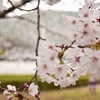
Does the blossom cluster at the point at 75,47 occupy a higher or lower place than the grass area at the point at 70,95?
higher

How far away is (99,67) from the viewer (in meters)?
1.12

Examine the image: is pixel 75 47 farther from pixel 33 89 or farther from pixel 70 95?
pixel 70 95

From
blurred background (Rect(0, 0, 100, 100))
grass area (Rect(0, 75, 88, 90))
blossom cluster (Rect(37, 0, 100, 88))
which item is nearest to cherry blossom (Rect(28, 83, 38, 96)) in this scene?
blossom cluster (Rect(37, 0, 100, 88))

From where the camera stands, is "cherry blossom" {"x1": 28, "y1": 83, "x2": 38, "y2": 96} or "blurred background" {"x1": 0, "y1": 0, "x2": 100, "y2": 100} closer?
"cherry blossom" {"x1": 28, "y1": 83, "x2": 38, "y2": 96}

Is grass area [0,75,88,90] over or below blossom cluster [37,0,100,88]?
below

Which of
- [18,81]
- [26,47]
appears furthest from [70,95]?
[26,47]

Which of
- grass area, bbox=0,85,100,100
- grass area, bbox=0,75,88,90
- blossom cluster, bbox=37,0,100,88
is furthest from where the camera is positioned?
grass area, bbox=0,75,88,90

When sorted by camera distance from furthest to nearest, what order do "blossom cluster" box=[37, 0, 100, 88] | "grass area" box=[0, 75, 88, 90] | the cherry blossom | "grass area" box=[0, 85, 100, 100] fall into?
"grass area" box=[0, 75, 88, 90] < "grass area" box=[0, 85, 100, 100] < the cherry blossom < "blossom cluster" box=[37, 0, 100, 88]

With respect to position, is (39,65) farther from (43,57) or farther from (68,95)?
(68,95)

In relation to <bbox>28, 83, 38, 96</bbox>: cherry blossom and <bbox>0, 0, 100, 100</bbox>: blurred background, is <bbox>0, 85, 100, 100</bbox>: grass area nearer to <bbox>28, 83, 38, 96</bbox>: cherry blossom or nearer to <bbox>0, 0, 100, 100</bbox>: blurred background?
<bbox>0, 0, 100, 100</bbox>: blurred background

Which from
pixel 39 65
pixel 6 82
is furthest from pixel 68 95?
pixel 39 65

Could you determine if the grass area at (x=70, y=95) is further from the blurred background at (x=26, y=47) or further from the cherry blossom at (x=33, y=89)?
the cherry blossom at (x=33, y=89)

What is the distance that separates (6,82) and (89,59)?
1016 centimetres

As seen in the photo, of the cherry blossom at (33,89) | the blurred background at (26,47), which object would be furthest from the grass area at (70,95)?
the cherry blossom at (33,89)
